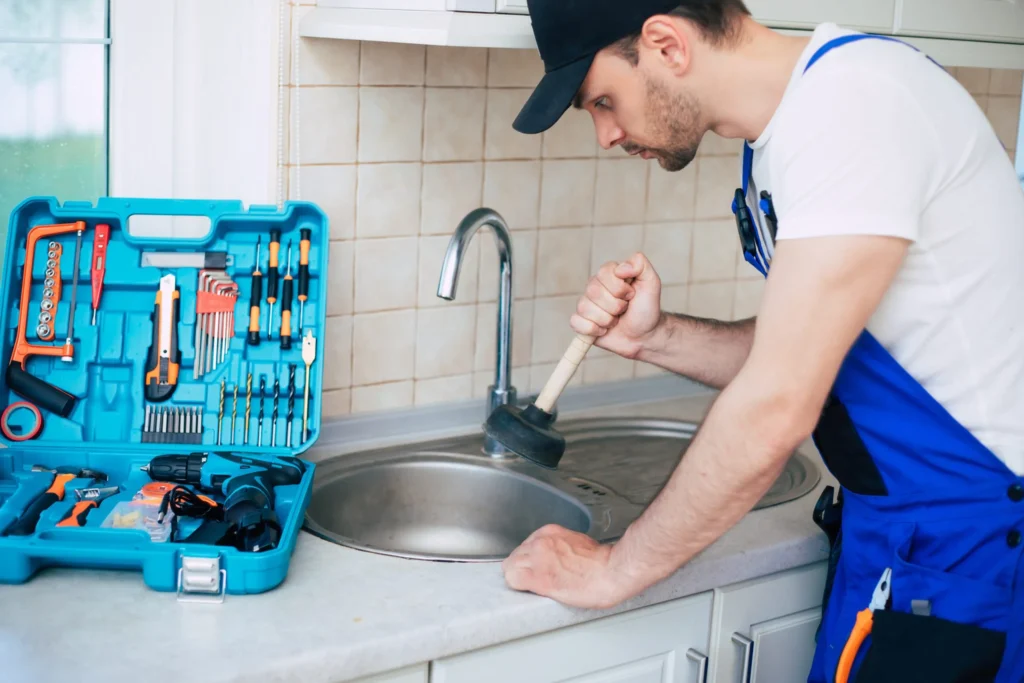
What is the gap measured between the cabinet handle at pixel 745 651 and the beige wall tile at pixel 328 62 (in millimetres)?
975

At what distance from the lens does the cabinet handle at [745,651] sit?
1.51m

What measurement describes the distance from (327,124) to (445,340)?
42 centimetres

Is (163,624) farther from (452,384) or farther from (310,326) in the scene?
(452,384)

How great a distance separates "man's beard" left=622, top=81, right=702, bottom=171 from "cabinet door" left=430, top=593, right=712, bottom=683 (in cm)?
56

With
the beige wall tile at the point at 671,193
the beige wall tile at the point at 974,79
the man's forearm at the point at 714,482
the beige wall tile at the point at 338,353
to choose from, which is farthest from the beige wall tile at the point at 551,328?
the beige wall tile at the point at 974,79

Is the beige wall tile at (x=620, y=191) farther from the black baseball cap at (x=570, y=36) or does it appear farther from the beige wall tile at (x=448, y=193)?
the black baseball cap at (x=570, y=36)

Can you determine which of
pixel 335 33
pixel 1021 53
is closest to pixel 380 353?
pixel 335 33

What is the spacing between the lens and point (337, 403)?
183 cm

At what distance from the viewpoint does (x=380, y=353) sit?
186 cm

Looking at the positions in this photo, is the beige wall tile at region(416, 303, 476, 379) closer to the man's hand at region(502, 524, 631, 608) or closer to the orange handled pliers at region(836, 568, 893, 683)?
the man's hand at region(502, 524, 631, 608)

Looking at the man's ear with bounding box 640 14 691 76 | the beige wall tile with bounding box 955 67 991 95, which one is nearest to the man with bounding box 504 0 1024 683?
the man's ear with bounding box 640 14 691 76

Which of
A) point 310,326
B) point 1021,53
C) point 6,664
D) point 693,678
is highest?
point 1021,53

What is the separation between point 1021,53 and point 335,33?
3.67 ft

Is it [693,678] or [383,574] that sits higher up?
[383,574]
